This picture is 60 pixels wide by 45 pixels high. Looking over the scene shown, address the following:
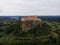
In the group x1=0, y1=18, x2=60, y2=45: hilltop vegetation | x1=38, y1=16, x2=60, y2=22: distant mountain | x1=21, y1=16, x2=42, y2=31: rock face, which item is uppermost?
x1=38, y1=16, x2=60, y2=22: distant mountain

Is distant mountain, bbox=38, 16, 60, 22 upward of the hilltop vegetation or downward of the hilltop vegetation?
upward

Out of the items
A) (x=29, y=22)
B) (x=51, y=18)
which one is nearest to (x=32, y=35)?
(x=29, y=22)

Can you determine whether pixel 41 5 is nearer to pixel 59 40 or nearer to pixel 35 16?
pixel 35 16

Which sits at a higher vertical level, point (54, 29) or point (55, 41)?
point (54, 29)

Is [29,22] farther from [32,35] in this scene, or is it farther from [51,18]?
[51,18]

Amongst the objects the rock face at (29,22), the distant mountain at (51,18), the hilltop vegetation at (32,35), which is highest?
the distant mountain at (51,18)

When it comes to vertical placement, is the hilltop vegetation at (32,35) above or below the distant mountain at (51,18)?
below

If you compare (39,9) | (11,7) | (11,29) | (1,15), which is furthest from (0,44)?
(39,9)

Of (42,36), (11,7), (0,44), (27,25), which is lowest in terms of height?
(0,44)
